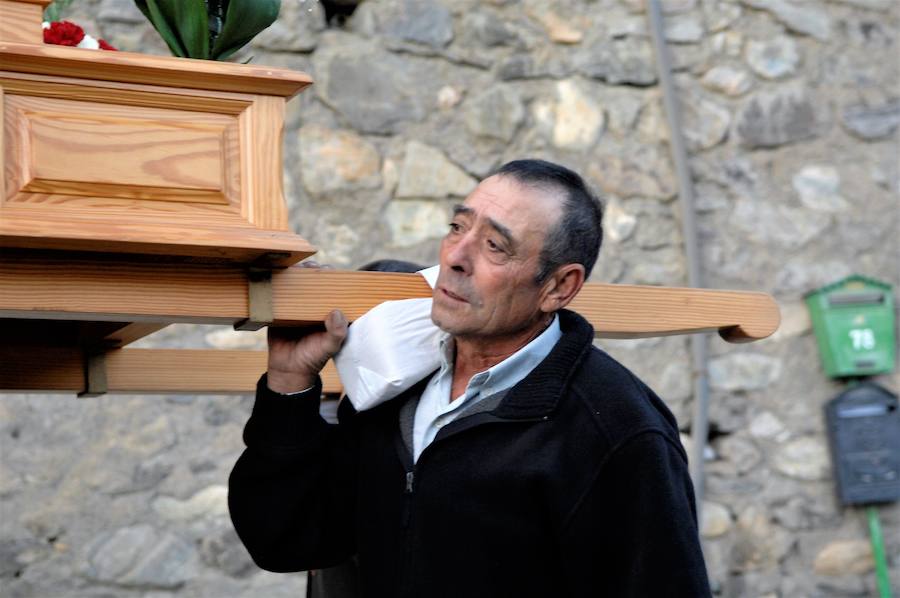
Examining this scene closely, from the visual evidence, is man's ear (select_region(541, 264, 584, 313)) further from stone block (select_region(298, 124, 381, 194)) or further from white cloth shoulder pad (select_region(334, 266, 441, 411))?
stone block (select_region(298, 124, 381, 194))

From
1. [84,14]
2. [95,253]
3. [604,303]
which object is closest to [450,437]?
[604,303]

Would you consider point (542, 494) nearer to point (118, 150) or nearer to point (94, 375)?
point (118, 150)

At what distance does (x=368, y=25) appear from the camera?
4316 mm

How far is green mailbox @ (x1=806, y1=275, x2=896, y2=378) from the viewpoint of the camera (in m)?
4.48

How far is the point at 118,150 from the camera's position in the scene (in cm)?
172

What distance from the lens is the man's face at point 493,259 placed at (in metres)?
2.01

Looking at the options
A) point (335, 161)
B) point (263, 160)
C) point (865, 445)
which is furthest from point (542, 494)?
point (865, 445)

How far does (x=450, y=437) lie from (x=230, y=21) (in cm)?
68

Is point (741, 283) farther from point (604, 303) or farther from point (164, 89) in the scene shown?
point (164, 89)

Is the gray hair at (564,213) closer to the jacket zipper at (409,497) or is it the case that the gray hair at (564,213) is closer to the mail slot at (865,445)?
the jacket zipper at (409,497)

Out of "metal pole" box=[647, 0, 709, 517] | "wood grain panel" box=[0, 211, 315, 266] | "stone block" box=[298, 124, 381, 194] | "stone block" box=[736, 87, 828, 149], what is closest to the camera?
"wood grain panel" box=[0, 211, 315, 266]

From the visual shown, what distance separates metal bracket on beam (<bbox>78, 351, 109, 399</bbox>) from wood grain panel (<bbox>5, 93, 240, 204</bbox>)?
0.80 metres

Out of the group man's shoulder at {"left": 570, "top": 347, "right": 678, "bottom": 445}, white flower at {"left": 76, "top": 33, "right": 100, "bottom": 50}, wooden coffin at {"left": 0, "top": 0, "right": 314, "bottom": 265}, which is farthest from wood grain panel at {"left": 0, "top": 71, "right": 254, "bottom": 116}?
man's shoulder at {"left": 570, "top": 347, "right": 678, "bottom": 445}

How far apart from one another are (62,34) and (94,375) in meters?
0.76
